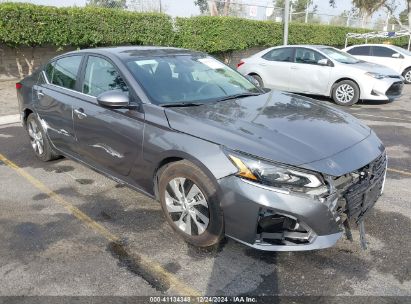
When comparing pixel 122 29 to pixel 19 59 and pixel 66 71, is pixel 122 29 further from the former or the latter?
pixel 66 71

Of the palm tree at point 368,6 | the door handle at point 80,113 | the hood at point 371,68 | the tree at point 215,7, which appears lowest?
the hood at point 371,68

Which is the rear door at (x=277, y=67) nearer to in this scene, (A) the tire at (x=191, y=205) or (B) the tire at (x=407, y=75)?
(B) the tire at (x=407, y=75)

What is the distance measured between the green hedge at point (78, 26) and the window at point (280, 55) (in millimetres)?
4295

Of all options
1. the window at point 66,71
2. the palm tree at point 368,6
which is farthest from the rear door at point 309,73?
the palm tree at point 368,6

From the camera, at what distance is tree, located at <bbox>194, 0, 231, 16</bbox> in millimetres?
16942

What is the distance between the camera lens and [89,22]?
11297mm

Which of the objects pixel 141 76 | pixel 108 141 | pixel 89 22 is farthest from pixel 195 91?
pixel 89 22

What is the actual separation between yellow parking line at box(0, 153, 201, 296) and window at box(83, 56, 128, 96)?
1.19m

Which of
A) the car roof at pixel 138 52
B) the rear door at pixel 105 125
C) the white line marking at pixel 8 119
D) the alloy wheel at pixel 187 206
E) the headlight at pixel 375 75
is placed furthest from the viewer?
the headlight at pixel 375 75

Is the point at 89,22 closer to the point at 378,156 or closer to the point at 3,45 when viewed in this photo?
the point at 3,45

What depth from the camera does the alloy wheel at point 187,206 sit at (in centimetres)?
301

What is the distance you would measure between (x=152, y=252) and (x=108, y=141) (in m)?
1.21

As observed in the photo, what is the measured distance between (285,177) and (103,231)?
69.0 inches

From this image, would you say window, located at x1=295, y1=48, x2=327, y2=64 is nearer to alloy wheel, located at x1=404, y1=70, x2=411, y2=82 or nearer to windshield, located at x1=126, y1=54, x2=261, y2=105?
windshield, located at x1=126, y1=54, x2=261, y2=105
